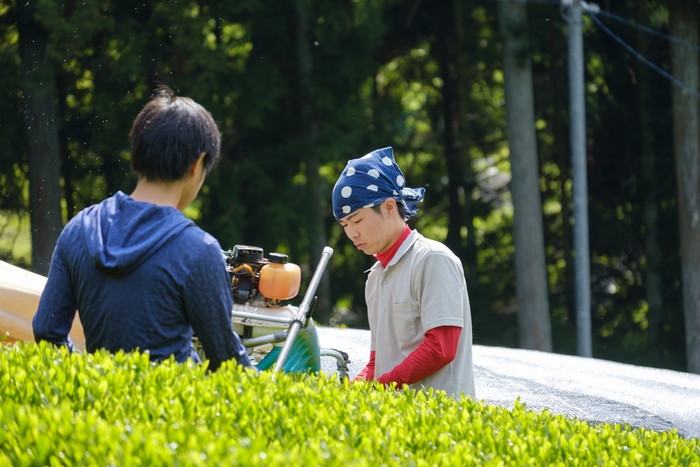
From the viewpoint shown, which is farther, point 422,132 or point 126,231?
point 422,132

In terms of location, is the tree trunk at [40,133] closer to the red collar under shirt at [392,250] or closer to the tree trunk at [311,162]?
the tree trunk at [311,162]

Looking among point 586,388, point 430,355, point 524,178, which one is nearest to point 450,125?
point 524,178

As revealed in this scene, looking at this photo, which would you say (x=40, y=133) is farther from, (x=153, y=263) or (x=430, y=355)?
(x=153, y=263)

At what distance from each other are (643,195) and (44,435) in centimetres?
1578

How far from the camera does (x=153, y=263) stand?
Answer: 2471 millimetres

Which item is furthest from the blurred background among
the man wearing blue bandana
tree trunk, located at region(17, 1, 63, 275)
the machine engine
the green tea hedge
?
the green tea hedge

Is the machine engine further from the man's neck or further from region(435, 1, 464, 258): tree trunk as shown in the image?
region(435, 1, 464, 258): tree trunk

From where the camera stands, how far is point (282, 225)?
1433 centimetres

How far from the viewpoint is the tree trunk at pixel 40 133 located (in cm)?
1247

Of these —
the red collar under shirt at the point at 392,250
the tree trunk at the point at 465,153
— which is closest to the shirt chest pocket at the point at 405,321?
the red collar under shirt at the point at 392,250

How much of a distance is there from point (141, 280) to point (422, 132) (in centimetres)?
1604

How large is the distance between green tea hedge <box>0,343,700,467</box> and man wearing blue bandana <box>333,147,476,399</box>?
20 cm

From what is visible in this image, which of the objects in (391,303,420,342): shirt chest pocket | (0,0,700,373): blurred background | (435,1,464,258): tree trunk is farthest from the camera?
(435,1,464,258): tree trunk

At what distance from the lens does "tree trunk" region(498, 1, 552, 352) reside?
13.9 meters
